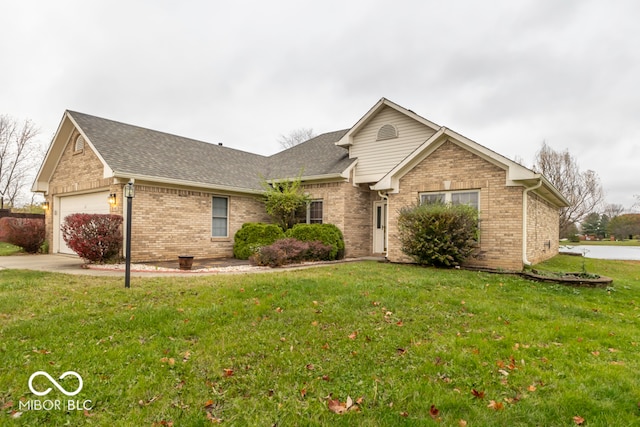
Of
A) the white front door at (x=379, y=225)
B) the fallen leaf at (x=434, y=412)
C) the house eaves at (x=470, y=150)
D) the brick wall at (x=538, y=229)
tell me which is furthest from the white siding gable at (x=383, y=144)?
the fallen leaf at (x=434, y=412)

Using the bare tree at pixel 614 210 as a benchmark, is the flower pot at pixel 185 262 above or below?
below

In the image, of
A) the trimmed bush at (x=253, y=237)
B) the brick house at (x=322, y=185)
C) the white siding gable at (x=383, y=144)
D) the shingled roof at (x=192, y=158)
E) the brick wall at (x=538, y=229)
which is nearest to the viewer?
the brick house at (x=322, y=185)

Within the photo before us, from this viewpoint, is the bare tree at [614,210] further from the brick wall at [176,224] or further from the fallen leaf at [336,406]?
the fallen leaf at [336,406]

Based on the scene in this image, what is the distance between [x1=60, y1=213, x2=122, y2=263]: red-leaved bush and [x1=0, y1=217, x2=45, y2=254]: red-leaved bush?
245 inches

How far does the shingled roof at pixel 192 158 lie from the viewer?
40.1 feet

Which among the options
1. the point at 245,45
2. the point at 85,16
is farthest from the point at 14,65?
the point at 245,45

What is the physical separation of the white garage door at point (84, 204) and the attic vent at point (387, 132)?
10.8 m

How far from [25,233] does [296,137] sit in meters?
31.6

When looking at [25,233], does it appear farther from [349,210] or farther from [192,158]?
[349,210]

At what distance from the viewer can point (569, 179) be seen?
28.3m

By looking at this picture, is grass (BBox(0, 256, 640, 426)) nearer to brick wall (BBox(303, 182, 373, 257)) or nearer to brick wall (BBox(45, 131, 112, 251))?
brick wall (BBox(45, 131, 112, 251))

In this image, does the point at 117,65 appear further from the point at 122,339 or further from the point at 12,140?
the point at 12,140

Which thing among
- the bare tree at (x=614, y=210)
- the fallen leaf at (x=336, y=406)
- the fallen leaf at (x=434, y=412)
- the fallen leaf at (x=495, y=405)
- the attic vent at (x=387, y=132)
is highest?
the attic vent at (x=387, y=132)

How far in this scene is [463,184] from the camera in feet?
34.3
